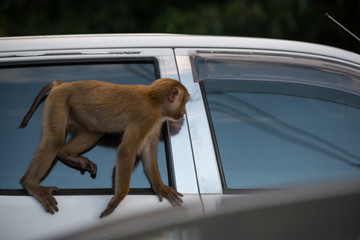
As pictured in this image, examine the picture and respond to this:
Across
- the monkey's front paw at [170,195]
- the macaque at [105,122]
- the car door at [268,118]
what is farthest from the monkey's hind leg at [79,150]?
the car door at [268,118]

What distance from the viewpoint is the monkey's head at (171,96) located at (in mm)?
1884

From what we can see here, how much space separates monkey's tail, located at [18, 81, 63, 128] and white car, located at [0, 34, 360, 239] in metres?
0.02

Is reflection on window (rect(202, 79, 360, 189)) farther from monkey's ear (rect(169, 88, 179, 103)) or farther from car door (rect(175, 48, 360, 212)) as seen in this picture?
monkey's ear (rect(169, 88, 179, 103))

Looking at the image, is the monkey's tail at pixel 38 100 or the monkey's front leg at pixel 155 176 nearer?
the monkey's front leg at pixel 155 176

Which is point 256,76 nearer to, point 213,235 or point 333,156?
point 333,156

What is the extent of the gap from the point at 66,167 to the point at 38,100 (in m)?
0.31

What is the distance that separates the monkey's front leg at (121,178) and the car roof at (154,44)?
1.67 ft

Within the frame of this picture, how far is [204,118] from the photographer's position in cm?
181

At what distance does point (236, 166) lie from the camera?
1.78m

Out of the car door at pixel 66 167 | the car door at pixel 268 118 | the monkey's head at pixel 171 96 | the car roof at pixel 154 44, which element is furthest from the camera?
the car roof at pixel 154 44

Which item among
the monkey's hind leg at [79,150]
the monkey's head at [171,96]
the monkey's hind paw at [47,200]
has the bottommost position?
the monkey's hind paw at [47,200]

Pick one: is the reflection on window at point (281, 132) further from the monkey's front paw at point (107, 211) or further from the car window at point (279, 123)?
the monkey's front paw at point (107, 211)

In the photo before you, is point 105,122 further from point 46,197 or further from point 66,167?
point 46,197

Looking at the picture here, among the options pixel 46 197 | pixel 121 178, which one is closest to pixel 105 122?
pixel 121 178
